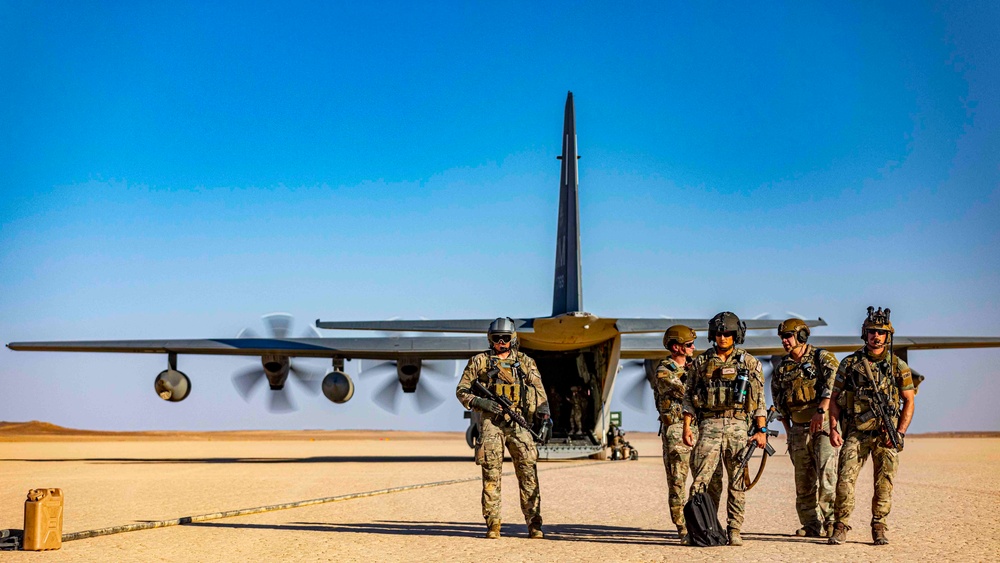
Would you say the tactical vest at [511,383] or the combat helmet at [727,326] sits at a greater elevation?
A: the combat helmet at [727,326]

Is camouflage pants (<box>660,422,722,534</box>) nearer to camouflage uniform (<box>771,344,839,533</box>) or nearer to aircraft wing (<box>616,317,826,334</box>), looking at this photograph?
camouflage uniform (<box>771,344,839,533</box>)

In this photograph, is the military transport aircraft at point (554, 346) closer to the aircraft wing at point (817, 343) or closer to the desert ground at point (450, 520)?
the aircraft wing at point (817, 343)

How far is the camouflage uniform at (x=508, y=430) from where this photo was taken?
9.25 meters

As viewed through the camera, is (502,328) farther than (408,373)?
No

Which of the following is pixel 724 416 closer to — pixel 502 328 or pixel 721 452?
pixel 721 452

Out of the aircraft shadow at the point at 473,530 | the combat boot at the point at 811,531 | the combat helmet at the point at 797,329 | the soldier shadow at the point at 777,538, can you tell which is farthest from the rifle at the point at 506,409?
the combat boot at the point at 811,531

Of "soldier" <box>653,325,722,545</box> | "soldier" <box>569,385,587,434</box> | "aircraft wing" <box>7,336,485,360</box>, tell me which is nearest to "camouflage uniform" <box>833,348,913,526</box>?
"soldier" <box>653,325,722,545</box>

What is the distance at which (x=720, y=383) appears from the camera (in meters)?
8.59

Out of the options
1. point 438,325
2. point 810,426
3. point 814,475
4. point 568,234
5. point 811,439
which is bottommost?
point 814,475

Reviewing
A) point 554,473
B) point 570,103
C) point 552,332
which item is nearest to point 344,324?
point 552,332

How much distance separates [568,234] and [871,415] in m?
14.0

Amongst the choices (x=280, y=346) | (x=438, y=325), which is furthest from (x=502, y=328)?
(x=280, y=346)

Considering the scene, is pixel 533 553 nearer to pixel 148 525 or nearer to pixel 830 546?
pixel 830 546

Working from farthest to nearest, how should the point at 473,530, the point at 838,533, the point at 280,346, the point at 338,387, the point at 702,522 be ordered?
1. the point at 338,387
2. the point at 280,346
3. the point at 473,530
4. the point at 838,533
5. the point at 702,522
